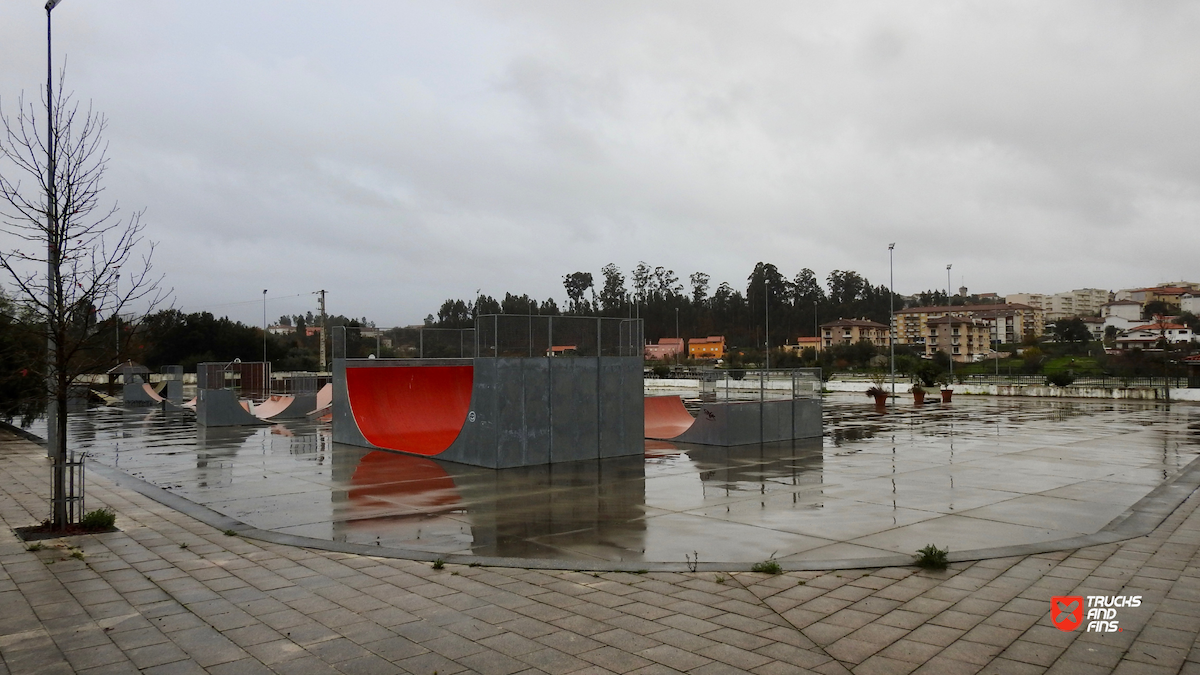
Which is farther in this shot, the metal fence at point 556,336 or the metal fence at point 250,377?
the metal fence at point 250,377

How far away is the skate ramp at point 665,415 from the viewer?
2110 cm

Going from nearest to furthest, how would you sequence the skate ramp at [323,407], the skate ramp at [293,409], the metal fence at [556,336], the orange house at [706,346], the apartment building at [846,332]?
the metal fence at [556,336], the skate ramp at [323,407], the skate ramp at [293,409], the orange house at [706,346], the apartment building at [846,332]

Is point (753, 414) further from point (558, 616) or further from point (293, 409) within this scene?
point (293, 409)

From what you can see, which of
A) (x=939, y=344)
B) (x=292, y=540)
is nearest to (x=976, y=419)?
(x=292, y=540)

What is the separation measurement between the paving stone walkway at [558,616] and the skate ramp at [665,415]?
13.7 meters

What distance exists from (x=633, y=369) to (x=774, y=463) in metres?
3.34

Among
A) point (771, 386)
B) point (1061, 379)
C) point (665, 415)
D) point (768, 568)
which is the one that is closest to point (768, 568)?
point (768, 568)

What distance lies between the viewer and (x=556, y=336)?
14.8 m

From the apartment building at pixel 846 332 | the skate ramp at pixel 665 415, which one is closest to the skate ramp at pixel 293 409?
the skate ramp at pixel 665 415

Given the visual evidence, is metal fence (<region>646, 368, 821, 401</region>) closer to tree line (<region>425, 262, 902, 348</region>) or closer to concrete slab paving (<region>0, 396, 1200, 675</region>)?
concrete slab paving (<region>0, 396, 1200, 675</region>)

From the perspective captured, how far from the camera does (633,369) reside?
1587 cm

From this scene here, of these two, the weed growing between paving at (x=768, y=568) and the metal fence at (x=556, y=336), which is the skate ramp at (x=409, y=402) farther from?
the weed growing between paving at (x=768, y=568)

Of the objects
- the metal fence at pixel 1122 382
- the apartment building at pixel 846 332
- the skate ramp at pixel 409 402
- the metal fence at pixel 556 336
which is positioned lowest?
the metal fence at pixel 1122 382

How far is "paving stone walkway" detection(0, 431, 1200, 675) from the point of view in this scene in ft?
15.6
